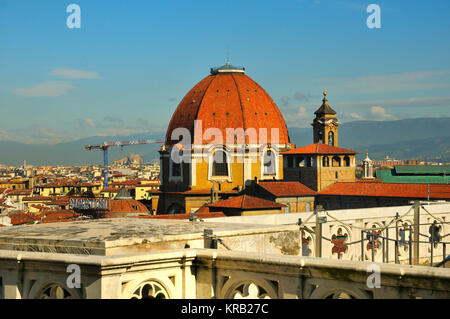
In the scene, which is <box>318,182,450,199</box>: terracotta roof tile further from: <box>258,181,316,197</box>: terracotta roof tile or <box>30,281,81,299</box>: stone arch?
<box>30,281,81,299</box>: stone arch

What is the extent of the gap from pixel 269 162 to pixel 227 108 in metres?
4.91

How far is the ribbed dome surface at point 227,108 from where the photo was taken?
50.6 m

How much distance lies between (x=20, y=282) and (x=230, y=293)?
1951mm

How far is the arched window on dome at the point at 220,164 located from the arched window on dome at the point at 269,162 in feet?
9.48

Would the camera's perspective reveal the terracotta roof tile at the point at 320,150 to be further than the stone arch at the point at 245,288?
Yes

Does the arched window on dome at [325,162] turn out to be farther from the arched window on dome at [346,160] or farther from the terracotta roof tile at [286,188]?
the terracotta roof tile at [286,188]

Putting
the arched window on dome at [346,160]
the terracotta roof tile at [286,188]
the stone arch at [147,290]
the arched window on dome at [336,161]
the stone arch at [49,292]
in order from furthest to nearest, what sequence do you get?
the arched window on dome at [346,160]
the arched window on dome at [336,161]
the terracotta roof tile at [286,188]
the stone arch at [49,292]
the stone arch at [147,290]

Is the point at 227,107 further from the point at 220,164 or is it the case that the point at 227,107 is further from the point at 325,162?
the point at 325,162

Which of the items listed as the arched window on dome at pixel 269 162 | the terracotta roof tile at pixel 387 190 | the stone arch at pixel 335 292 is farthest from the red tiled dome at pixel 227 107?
the stone arch at pixel 335 292

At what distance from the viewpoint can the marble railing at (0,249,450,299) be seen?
548 cm

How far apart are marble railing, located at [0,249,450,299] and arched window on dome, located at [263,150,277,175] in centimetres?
4358

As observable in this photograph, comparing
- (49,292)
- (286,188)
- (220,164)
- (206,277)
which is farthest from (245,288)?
(220,164)
